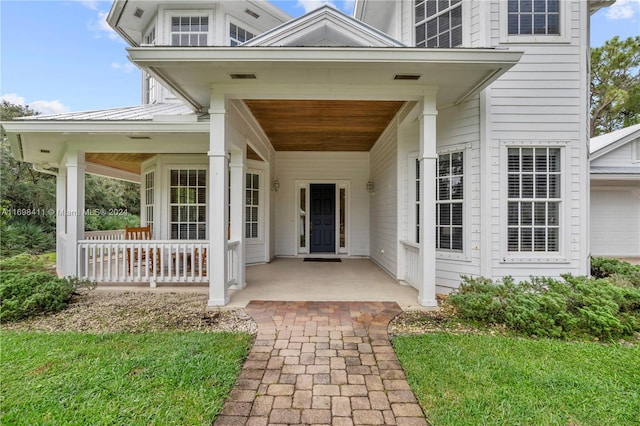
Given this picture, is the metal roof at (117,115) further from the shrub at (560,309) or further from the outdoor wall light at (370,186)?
the shrub at (560,309)

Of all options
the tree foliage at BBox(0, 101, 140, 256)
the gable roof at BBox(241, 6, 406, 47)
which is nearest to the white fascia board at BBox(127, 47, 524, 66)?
the gable roof at BBox(241, 6, 406, 47)

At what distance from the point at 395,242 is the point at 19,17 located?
953cm

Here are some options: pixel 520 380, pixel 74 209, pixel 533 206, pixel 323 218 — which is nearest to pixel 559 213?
pixel 533 206

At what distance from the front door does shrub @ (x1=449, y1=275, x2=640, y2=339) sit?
17.2 feet

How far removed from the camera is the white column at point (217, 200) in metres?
3.90

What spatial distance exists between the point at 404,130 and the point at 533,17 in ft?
8.46

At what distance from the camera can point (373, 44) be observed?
13.6ft

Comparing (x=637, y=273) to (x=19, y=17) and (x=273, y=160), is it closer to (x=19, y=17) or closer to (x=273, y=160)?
(x=273, y=160)

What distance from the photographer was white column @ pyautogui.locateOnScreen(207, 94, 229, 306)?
390cm

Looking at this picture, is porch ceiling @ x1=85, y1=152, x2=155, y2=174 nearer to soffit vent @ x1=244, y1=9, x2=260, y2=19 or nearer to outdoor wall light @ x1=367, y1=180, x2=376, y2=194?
soffit vent @ x1=244, y1=9, x2=260, y2=19

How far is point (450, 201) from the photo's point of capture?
4.89 meters

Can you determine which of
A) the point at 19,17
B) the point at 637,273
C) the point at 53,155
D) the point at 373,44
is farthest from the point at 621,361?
the point at 19,17

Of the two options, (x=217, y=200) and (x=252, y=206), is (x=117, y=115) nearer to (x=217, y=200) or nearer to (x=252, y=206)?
(x=217, y=200)

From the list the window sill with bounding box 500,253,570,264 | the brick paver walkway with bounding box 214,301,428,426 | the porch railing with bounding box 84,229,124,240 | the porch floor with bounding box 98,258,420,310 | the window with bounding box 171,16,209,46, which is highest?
the window with bounding box 171,16,209,46
